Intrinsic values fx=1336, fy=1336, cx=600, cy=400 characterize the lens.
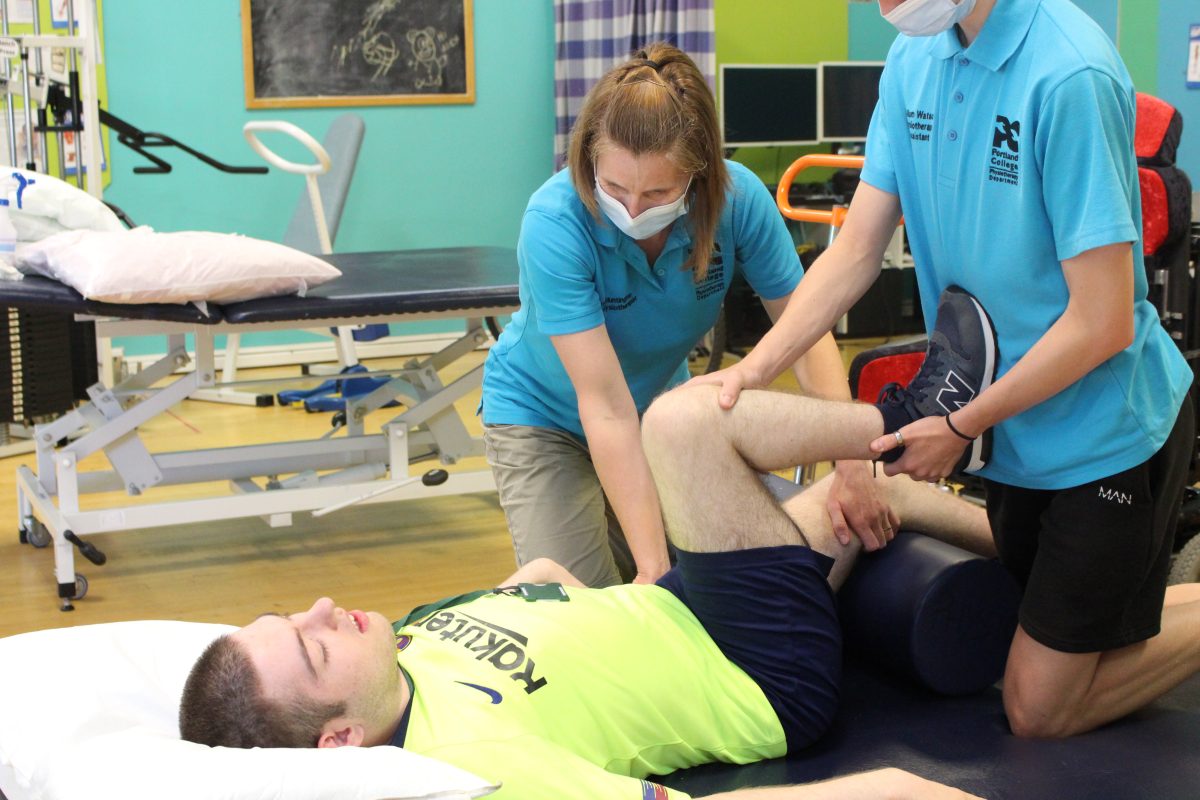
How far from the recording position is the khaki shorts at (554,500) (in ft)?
7.03

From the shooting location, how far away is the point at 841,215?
284cm

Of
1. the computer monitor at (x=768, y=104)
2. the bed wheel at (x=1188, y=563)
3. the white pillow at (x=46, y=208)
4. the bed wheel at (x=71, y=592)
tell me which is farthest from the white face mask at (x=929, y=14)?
the computer monitor at (x=768, y=104)

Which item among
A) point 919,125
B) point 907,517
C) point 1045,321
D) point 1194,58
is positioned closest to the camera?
point 1045,321

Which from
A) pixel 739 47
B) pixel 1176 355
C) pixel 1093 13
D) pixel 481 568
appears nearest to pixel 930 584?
pixel 1176 355

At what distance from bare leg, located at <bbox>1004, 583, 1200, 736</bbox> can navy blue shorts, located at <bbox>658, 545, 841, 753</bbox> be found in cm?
23

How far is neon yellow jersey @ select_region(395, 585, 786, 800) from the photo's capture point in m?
1.41

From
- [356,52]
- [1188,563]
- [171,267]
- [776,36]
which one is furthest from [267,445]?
[776,36]

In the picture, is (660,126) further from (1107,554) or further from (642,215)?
(1107,554)

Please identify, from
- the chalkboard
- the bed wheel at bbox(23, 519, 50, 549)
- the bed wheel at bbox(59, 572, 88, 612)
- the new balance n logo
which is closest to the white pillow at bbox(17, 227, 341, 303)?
the bed wheel at bbox(59, 572, 88, 612)

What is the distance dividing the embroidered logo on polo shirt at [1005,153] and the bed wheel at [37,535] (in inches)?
109

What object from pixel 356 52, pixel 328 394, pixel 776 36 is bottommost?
pixel 328 394

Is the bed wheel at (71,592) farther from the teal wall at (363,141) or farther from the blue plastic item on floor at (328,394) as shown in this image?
the teal wall at (363,141)

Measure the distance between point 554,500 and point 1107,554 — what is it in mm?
889

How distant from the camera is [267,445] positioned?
3355 millimetres
